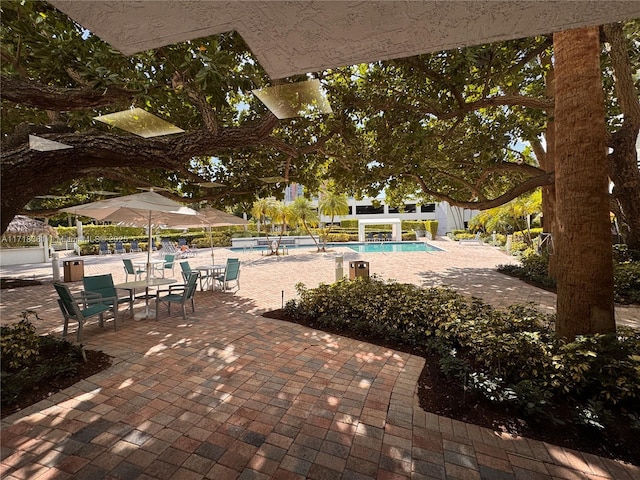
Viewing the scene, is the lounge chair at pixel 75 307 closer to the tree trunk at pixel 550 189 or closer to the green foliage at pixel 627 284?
the tree trunk at pixel 550 189

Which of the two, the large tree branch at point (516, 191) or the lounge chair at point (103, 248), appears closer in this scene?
the large tree branch at point (516, 191)

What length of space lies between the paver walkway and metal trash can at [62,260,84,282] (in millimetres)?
8727

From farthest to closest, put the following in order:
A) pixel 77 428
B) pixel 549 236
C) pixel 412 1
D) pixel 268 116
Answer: pixel 549 236 → pixel 268 116 → pixel 77 428 → pixel 412 1

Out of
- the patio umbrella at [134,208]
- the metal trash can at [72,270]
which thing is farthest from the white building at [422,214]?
the patio umbrella at [134,208]

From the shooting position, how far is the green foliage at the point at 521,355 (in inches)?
118

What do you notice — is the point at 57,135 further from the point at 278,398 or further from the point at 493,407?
the point at 493,407

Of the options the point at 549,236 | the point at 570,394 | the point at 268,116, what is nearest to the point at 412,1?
the point at 268,116

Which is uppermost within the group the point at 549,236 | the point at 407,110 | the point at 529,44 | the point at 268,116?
the point at 529,44

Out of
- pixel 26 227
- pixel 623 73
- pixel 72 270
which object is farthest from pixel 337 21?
pixel 26 227

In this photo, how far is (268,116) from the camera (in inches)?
154

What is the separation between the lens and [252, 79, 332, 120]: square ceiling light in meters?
2.96

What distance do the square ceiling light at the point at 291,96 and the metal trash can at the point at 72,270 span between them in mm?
12230

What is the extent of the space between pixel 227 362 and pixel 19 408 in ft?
6.95

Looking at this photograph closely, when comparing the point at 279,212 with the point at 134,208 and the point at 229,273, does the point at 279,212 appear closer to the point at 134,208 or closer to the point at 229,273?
the point at 229,273
